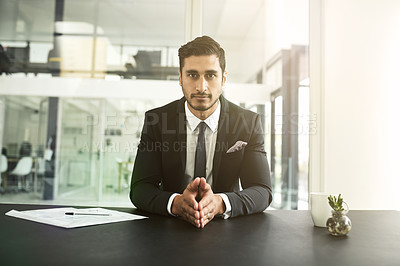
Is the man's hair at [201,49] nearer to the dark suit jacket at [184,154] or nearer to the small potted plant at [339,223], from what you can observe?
the dark suit jacket at [184,154]

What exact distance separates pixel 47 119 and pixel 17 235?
3163mm


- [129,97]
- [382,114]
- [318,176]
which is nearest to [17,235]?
[129,97]

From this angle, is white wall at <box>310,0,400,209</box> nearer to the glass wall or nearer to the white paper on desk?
the glass wall

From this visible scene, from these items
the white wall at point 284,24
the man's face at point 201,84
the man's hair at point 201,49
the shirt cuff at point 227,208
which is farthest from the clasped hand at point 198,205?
the white wall at point 284,24

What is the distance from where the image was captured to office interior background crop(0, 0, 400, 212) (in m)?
3.40

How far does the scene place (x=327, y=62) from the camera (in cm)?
350

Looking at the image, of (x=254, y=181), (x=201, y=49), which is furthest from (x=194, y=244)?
(x=201, y=49)

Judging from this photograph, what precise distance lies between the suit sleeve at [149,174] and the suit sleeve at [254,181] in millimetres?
289

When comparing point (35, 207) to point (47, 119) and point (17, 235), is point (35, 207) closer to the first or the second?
point (17, 235)

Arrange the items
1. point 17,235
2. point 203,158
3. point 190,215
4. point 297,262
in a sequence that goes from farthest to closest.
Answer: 1. point 203,158
2. point 190,215
3. point 17,235
4. point 297,262

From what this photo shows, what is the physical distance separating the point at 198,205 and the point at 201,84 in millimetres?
968

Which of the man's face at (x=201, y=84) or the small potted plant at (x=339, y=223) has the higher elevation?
the man's face at (x=201, y=84)

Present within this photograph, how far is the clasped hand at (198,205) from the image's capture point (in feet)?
3.74

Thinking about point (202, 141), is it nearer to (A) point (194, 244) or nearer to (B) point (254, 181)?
(B) point (254, 181)
